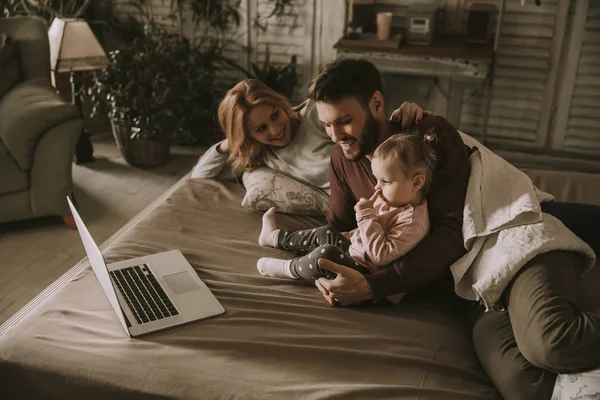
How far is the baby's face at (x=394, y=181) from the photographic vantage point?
5.04ft

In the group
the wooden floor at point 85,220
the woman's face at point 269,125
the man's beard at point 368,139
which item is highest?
the man's beard at point 368,139

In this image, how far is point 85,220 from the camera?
2949 mm

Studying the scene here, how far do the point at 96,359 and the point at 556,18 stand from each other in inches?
123

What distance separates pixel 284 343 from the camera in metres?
1.43

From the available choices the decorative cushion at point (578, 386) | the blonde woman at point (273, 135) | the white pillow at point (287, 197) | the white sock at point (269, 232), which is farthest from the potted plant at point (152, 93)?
the decorative cushion at point (578, 386)

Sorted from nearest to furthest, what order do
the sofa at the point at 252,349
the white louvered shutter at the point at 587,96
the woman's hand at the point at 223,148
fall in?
1. the sofa at the point at 252,349
2. the woman's hand at the point at 223,148
3. the white louvered shutter at the point at 587,96

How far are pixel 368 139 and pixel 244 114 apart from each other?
0.58 metres

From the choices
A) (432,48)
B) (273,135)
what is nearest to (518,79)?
(432,48)

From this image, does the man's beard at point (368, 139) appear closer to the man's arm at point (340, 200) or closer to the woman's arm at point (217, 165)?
the man's arm at point (340, 200)

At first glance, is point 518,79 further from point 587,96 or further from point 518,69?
point 587,96

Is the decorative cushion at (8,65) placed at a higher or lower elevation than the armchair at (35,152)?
higher

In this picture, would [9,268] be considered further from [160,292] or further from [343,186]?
[343,186]

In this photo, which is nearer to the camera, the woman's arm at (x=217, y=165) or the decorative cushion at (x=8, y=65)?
the woman's arm at (x=217, y=165)

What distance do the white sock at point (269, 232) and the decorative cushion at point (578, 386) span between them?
0.93 m
